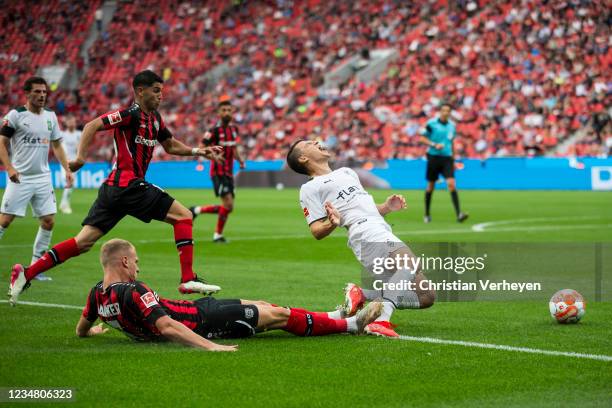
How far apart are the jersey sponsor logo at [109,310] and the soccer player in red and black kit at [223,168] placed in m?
9.71

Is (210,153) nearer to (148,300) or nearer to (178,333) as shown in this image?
(148,300)

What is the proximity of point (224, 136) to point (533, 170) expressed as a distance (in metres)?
19.2

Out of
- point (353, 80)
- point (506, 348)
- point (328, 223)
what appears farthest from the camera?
point (353, 80)

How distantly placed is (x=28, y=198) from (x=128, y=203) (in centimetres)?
285

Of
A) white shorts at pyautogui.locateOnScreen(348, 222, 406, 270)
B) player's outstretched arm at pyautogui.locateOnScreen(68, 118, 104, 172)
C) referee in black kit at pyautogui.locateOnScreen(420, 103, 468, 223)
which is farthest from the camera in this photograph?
referee in black kit at pyautogui.locateOnScreen(420, 103, 468, 223)

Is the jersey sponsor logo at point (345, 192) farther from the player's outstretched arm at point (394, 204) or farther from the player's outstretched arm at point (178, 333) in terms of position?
the player's outstretched arm at point (178, 333)

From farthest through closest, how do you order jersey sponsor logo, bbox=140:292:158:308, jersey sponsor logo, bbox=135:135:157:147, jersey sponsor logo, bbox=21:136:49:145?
1. jersey sponsor logo, bbox=21:136:49:145
2. jersey sponsor logo, bbox=135:135:157:147
3. jersey sponsor logo, bbox=140:292:158:308

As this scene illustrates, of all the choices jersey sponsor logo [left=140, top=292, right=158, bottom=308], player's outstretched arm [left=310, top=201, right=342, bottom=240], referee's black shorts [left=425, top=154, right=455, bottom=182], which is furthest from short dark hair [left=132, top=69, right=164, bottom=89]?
referee's black shorts [left=425, top=154, right=455, bottom=182]

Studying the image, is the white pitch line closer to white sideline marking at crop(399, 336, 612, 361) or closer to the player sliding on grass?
the player sliding on grass

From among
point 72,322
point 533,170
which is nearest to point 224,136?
point 72,322

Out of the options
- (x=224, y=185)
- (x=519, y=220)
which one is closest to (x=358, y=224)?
(x=224, y=185)

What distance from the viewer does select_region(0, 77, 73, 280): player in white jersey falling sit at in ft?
38.6

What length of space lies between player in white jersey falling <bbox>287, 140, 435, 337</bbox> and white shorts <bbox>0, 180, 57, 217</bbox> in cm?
487

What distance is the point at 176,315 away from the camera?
7102 millimetres
